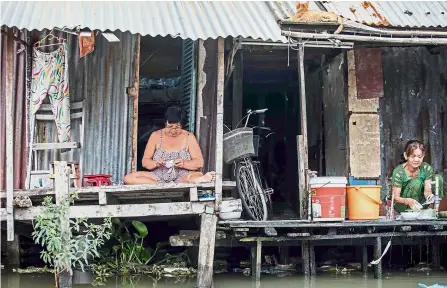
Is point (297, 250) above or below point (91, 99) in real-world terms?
below

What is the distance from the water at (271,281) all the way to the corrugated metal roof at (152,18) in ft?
10.4

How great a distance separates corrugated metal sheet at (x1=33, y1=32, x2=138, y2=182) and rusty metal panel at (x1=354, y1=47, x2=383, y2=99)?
354 cm

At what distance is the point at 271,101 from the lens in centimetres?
1412

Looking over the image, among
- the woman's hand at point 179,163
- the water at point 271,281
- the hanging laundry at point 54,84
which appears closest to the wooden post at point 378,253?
the water at point 271,281

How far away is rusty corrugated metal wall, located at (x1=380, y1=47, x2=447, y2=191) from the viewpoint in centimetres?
1070

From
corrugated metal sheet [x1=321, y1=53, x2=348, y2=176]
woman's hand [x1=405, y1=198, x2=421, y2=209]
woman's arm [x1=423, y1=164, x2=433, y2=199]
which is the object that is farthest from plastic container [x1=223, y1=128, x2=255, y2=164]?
woman's arm [x1=423, y1=164, x2=433, y2=199]

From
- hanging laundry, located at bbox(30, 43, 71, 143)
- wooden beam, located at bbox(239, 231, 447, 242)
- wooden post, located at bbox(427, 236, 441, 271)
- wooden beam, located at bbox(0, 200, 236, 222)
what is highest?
hanging laundry, located at bbox(30, 43, 71, 143)

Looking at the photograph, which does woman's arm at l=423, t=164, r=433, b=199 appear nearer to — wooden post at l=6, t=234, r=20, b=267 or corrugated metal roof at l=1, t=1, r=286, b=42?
corrugated metal roof at l=1, t=1, r=286, b=42

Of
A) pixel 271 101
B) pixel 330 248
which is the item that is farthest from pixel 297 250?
pixel 271 101

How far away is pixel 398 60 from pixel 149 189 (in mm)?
5124

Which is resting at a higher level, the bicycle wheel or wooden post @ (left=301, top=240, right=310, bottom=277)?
the bicycle wheel

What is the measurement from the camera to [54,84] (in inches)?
355

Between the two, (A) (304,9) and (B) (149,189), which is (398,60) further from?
(B) (149,189)

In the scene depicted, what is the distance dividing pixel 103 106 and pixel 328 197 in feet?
11.2
